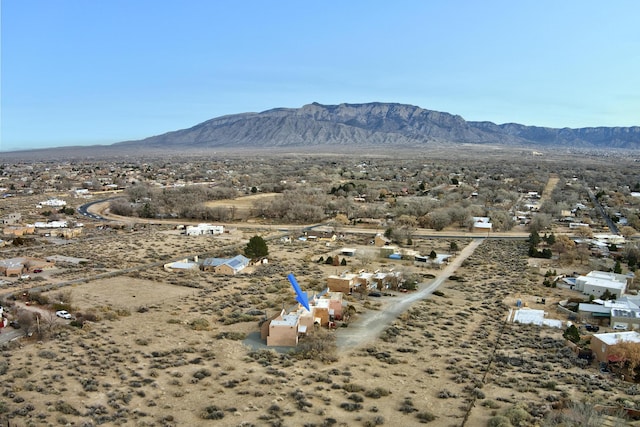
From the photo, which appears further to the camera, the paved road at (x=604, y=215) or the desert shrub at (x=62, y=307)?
the paved road at (x=604, y=215)

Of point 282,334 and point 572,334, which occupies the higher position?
point 282,334

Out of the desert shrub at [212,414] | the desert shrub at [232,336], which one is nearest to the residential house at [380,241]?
the desert shrub at [232,336]

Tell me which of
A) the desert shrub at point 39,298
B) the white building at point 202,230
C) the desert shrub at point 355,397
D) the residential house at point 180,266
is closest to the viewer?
the desert shrub at point 355,397

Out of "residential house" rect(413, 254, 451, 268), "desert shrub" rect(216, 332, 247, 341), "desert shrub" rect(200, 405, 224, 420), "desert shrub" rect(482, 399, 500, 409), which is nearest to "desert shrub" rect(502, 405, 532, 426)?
"desert shrub" rect(482, 399, 500, 409)

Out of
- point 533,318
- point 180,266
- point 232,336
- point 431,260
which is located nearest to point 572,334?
point 533,318

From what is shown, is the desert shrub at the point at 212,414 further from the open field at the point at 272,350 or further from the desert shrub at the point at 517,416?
the desert shrub at the point at 517,416

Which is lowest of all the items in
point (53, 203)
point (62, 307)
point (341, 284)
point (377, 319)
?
point (377, 319)

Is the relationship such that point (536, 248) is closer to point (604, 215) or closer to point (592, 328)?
point (592, 328)
